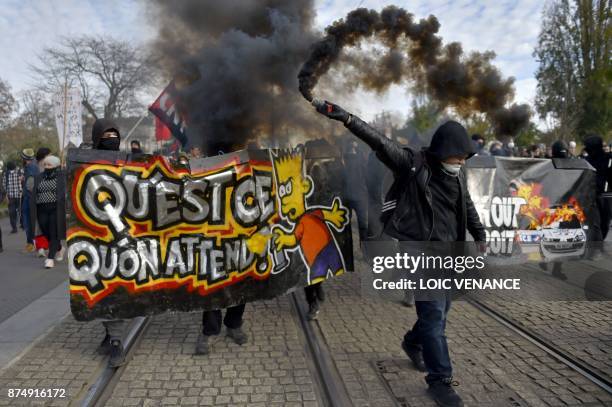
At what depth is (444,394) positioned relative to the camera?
3.00 metres

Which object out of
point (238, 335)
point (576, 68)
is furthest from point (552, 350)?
point (576, 68)

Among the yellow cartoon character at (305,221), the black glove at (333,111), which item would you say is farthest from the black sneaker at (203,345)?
the black glove at (333,111)

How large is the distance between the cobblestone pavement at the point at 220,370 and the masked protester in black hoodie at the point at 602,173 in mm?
4467

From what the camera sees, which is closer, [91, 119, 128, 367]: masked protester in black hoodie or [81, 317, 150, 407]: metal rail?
[81, 317, 150, 407]: metal rail

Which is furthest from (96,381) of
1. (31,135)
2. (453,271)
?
(31,135)

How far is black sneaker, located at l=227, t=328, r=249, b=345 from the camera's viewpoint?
13.5 ft

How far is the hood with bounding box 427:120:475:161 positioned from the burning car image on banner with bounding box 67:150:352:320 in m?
1.59

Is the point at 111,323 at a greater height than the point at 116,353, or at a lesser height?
greater

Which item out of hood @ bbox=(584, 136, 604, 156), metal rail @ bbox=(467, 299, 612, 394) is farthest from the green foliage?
metal rail @ bbox=(467, 299, 612, 394)

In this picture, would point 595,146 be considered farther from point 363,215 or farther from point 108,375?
point 108,375

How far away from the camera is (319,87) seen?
23.9 ft

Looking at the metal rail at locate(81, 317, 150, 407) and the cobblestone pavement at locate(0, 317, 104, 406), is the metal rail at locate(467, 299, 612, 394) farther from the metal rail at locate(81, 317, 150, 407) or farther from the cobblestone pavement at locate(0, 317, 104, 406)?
the cobblestone pavement at locate(0, 317, 104, 406)

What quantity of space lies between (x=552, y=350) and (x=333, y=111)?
Answer: 2.80m

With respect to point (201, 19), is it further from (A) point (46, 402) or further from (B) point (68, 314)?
(A) point (46, 402)
